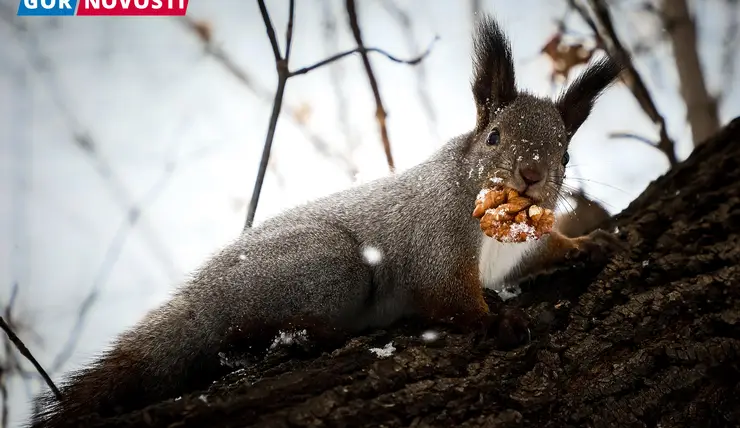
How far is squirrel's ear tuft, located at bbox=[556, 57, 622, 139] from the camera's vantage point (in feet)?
7.82

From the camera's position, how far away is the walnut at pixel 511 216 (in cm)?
205

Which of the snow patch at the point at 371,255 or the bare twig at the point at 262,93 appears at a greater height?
the bare twig at the point at 262,93

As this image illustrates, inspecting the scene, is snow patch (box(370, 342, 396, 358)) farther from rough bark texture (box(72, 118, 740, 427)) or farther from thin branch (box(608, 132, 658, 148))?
thin branch (box(608, 132, 658, 148))

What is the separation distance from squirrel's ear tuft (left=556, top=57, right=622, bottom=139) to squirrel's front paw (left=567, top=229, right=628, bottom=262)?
1.51ft

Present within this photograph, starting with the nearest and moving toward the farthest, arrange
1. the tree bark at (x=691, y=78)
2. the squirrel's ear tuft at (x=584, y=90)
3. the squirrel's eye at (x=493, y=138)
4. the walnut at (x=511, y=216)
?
1. the walnut at (x=511, y=216)
2. the squirrel's eye at (x=493, y=138)
3. the squirrel's ear tuft at (x=584, y=90)
4. the tree bark at (x=691, y=78)

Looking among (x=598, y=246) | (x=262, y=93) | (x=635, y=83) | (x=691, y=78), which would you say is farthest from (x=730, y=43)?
(x=262, y=93)

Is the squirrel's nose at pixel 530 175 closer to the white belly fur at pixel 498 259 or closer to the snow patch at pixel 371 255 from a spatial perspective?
the white belly fur at pixel 498 259

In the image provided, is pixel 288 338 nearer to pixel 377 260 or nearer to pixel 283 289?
pixel 283 289

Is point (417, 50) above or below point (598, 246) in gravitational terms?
above

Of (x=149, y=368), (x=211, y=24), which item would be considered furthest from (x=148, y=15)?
(x=149, y=368)

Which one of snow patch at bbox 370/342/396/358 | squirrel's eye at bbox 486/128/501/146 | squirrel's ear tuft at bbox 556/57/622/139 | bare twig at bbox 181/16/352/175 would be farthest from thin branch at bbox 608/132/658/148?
snow patch at bbox 370/342/396/358

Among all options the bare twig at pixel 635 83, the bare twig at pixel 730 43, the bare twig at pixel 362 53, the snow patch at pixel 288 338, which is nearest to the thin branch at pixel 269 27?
the bare twig at pixel 362 53

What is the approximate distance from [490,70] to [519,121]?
10.1 inches

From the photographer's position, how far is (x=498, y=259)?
2.46 metres
